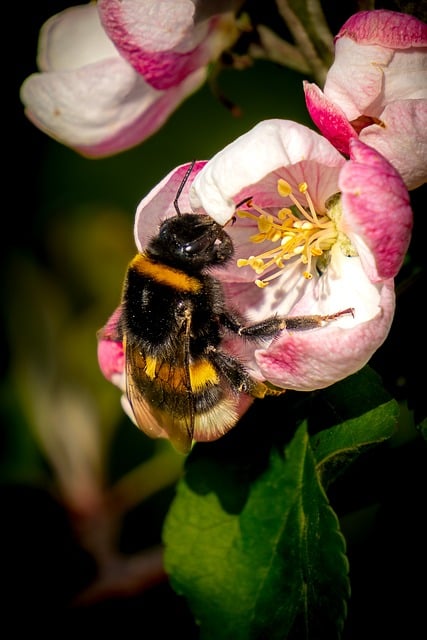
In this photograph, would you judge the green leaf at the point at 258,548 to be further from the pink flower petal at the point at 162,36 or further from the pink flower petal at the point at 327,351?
the pink flower petal at the point at 162,36

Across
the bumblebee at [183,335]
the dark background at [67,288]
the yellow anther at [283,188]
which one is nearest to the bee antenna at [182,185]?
the bumblebee at [183,335]

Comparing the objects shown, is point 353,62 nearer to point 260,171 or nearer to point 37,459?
point 260,171

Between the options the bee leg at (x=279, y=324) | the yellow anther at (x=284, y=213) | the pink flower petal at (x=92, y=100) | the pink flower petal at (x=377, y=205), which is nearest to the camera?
the pink flower petal at (x=377, y=205)

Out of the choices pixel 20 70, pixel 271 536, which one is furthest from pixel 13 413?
pixel 271 536

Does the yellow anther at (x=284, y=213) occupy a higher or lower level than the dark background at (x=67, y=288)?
higher

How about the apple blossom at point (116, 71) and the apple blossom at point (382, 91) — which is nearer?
the apple blossom at point (382, 91)

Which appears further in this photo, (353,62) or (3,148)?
(3,148)
